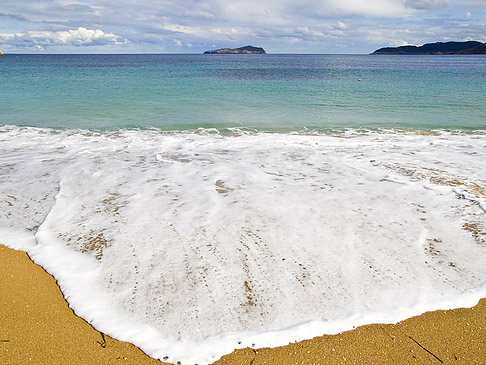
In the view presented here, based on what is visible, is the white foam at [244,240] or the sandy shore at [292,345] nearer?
the sandy shore at [292,345]

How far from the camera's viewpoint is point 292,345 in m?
2.86

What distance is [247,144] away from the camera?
10.6 metres

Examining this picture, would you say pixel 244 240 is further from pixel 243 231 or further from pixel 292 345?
pixel 292 345

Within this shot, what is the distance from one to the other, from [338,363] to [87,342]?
6.99 ft

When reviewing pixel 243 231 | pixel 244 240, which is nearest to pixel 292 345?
pixel 244 240

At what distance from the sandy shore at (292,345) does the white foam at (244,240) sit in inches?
4.3

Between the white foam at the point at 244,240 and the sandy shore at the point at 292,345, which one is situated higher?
the sandy shore at the point at 292,345

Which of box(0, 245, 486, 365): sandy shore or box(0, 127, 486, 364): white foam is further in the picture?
box(0, 127, 486, 364): white foam

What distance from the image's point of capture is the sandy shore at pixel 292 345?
2.71 meters

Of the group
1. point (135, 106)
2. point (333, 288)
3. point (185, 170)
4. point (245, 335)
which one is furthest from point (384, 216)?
point (135, 106)

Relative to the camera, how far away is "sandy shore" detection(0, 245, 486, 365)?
271 cm

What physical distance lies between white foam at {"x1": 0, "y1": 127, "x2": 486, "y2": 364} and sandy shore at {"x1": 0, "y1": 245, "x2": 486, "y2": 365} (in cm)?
11

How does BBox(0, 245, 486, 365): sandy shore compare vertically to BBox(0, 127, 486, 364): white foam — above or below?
above

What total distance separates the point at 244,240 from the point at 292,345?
183 centimetres
